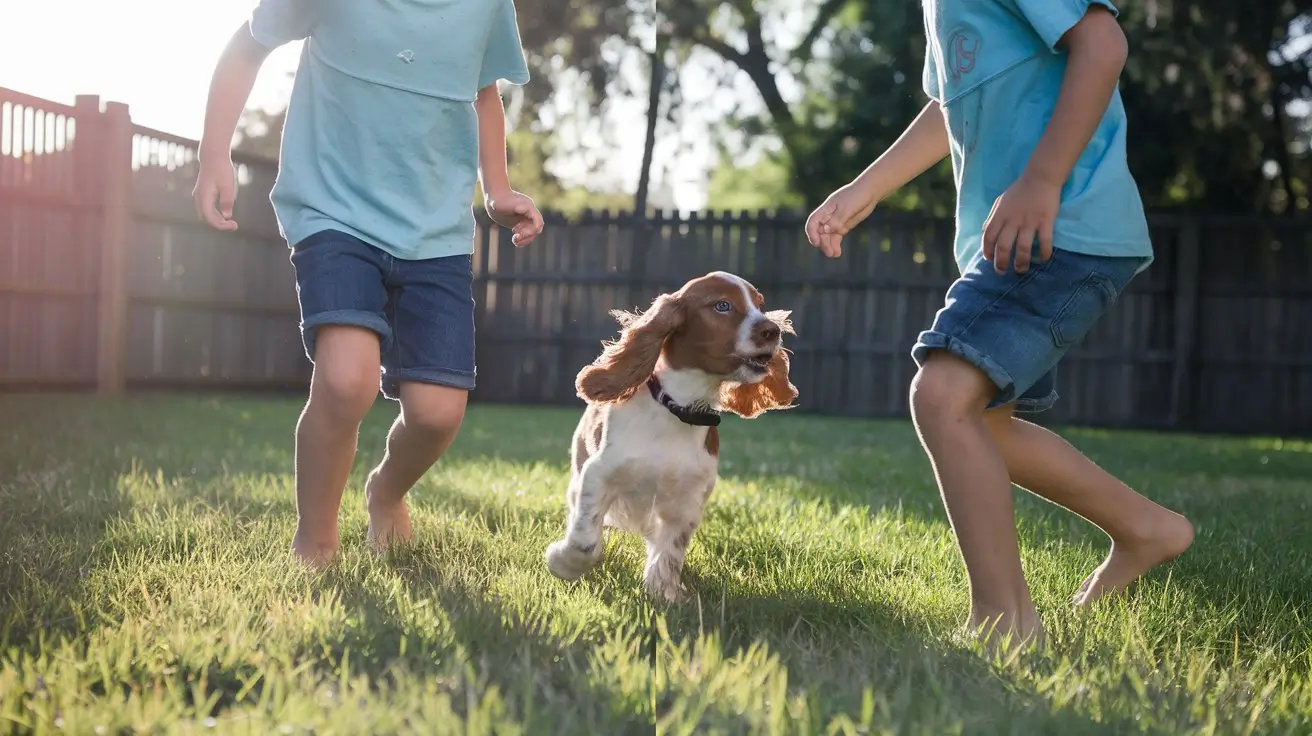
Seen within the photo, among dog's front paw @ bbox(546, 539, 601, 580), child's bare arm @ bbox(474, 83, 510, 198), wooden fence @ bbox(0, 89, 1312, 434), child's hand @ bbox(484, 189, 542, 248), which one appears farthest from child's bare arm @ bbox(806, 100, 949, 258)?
wooden fence @ bbox(0, 89, 1312, 434)

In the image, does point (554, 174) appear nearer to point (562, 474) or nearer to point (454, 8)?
point (562, 474)

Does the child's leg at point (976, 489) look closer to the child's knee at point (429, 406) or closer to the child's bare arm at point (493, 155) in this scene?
the child's knee at point (429, 406)

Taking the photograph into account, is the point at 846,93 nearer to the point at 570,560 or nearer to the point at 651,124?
the point at 651,124

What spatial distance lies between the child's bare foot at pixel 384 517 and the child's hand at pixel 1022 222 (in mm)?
1940

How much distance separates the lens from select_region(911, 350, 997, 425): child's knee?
9.36 ft

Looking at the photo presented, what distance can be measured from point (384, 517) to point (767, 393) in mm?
1243

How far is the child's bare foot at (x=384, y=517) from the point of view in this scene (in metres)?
3.82

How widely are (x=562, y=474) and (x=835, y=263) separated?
7.92 m

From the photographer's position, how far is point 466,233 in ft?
12.5

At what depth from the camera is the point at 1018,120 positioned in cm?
296

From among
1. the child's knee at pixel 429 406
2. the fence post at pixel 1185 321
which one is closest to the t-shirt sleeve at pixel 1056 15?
the child's knee at pixel 429 406

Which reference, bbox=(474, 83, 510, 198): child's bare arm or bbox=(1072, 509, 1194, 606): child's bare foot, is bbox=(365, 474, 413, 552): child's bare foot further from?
bbox=(1072, 509, 1194, 606): child's bare foot

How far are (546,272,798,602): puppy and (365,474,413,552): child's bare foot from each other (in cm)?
46

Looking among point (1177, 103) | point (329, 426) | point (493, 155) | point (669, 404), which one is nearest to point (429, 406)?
point (329, 426)
